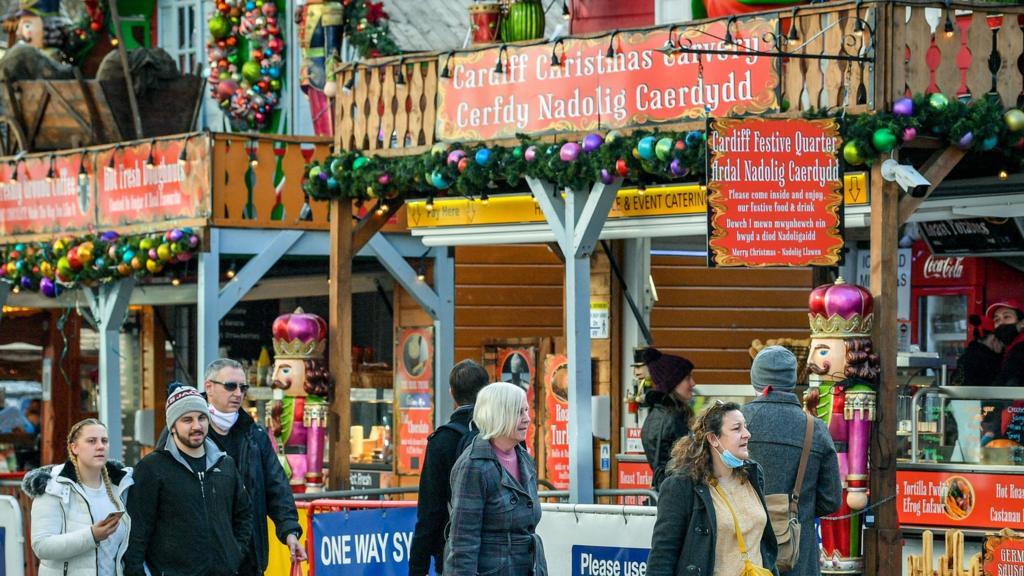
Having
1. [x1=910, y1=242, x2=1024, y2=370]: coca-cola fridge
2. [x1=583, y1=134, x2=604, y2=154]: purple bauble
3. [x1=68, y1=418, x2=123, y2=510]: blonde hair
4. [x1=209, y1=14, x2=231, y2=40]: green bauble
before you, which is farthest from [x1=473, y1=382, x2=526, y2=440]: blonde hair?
[x1=209, y1=14, x2=231, y2=40]: green bauble

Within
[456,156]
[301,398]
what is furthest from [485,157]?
[301,398]

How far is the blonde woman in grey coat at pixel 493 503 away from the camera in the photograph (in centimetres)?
847

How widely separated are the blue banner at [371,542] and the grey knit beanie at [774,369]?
337cm

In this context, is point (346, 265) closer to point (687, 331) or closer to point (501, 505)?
point (687, 331)

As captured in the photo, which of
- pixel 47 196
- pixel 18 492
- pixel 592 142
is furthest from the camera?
pixel 47 196

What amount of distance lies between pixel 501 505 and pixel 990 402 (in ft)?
18.4

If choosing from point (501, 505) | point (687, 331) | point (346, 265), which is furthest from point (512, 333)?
Answer: point (501, 505)

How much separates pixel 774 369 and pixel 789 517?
0.69m

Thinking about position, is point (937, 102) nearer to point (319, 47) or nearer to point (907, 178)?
point (907, 178)

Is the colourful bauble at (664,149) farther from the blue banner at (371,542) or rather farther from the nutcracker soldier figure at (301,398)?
the nutcracker soldier figure at (301,398)

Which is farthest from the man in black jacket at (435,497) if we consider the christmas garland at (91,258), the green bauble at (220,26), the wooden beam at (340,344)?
the green bauble at (220,26)

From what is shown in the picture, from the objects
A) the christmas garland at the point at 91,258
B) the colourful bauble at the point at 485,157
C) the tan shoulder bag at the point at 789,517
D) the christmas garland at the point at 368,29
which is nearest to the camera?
the tan shoulder bag at the point at 789,517

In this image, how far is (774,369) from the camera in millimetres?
9445

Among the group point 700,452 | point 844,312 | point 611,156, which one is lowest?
point 700,452
